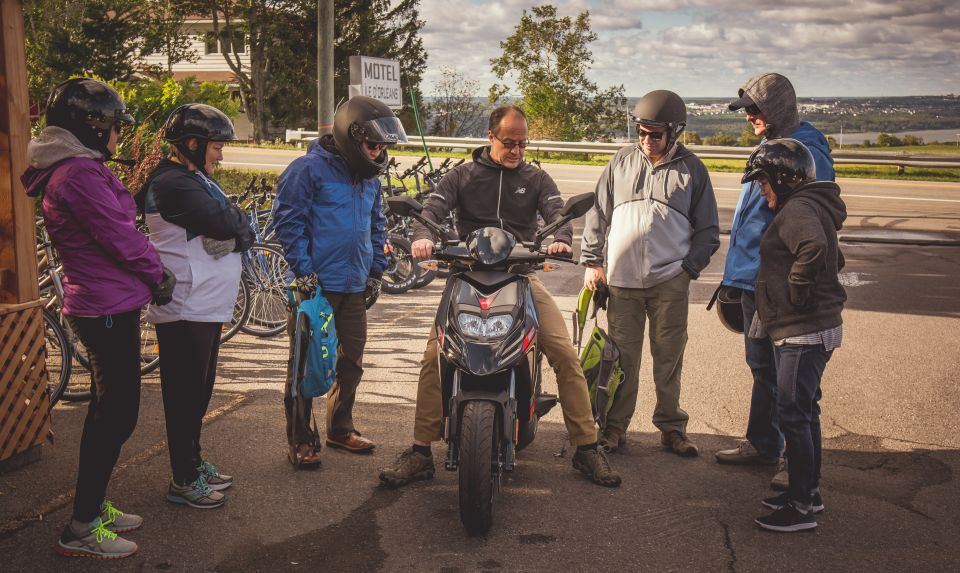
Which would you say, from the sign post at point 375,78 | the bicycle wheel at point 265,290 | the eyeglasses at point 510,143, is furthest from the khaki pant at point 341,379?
the sign post at point 375,78

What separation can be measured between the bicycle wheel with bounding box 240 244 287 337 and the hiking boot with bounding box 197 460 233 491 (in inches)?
141

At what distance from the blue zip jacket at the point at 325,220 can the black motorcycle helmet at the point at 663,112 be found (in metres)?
1.68

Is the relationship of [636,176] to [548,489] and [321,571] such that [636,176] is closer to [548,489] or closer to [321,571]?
[548,489]

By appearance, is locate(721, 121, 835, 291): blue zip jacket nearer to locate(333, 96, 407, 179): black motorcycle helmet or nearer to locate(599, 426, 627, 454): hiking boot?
locate(599, 426, 627, 454): hiking boot

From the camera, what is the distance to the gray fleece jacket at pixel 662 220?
17.3 ft

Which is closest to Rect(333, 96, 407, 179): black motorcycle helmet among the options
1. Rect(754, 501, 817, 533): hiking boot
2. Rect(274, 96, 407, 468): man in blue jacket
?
Rect(274, 96, 407, 468): man in blue jacket

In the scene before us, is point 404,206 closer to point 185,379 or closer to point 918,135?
point 185,379

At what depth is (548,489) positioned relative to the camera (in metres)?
4.82

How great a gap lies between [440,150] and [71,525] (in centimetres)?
2569

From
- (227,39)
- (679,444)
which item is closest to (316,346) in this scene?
(679,444)

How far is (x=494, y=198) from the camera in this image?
5008mm

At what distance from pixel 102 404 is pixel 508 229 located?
2.29 meters

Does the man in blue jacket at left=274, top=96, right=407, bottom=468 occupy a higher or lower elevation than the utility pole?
lower

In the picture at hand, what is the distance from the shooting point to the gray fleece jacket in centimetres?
527
